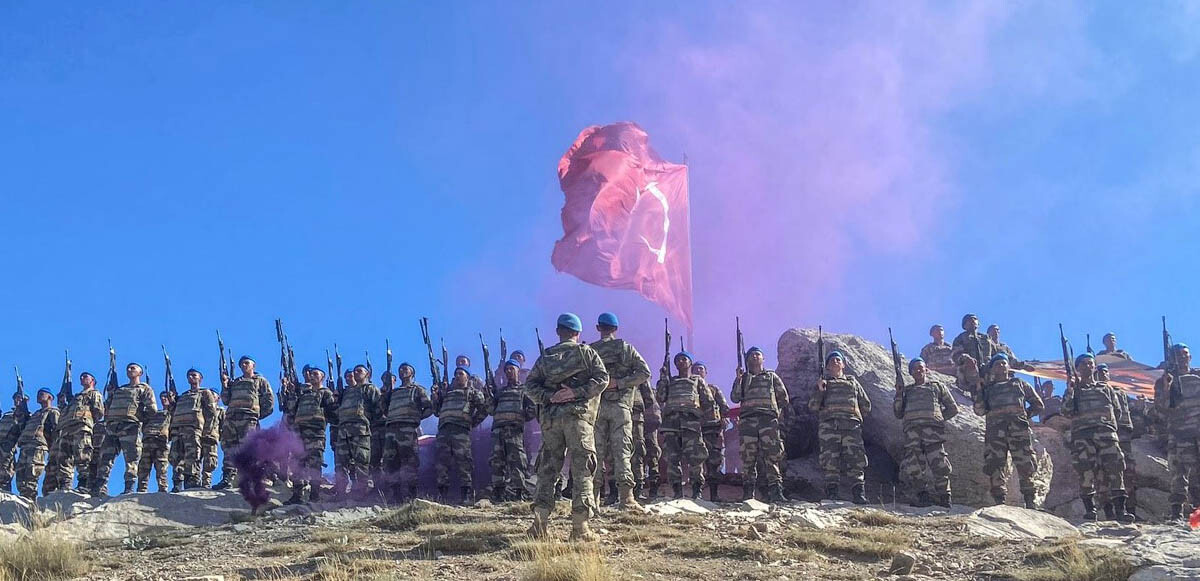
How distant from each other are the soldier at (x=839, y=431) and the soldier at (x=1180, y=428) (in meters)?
4.40

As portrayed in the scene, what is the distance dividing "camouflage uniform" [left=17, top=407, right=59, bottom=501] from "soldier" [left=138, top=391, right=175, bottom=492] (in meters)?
2.61

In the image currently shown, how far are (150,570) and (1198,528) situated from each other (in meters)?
8.98

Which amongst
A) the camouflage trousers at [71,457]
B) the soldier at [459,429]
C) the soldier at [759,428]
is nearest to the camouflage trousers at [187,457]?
the camouflage trousers at [71,457]

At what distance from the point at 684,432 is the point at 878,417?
3.67 m

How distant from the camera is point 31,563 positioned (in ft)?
25.0

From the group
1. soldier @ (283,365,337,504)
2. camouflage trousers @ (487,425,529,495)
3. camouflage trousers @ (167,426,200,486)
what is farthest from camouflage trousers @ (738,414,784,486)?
camouflage trousers @ (167,426,200,486)

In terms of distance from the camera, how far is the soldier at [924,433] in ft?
43.1

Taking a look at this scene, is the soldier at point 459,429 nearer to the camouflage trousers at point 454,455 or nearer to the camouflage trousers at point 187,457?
the camouflage trousers at point 454,455

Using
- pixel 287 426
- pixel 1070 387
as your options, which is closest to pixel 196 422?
pixel 287 426

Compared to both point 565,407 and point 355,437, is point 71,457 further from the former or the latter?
point 565,407

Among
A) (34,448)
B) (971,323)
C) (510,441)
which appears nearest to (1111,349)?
(971,323)

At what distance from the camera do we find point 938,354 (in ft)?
57.9

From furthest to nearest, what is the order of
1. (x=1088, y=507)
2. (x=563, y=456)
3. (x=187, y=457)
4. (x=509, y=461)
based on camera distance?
(x=187, y=457), (x=509, y=461), (x=1088, y=507), (x=563, y=456)

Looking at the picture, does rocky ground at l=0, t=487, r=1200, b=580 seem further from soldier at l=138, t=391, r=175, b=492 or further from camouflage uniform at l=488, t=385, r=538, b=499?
soldier at l=138, t=391, r=175, b=492
